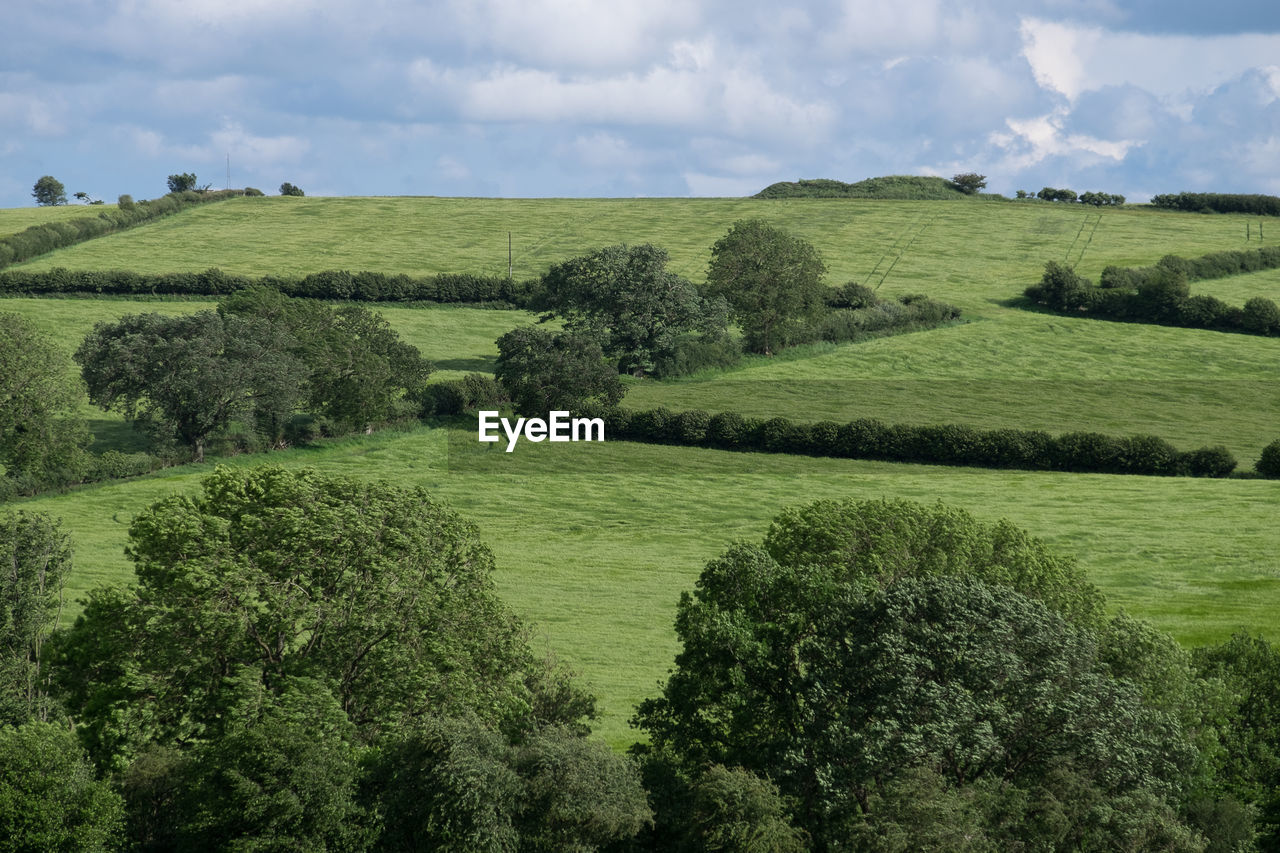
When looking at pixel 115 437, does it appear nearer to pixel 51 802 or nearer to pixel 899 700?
pixel 51 802

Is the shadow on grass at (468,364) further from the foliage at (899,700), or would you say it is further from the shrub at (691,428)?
the foliage at (899,700)

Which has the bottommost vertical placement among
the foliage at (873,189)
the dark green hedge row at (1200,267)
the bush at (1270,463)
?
the bush at (1270,463)

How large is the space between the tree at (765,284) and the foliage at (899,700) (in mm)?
71801

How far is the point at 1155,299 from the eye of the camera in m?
120

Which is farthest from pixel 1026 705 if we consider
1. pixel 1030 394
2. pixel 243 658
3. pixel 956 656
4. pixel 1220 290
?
pixel 1220 290

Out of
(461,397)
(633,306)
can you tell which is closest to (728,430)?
(461,397)

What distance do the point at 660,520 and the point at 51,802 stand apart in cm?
4100

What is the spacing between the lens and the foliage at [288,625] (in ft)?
114

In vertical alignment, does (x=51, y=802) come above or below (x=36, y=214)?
below

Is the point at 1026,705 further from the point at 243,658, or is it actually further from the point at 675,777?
the point at 243,658

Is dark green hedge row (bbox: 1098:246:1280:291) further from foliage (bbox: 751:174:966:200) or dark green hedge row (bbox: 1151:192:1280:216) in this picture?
foliage (bbox: 751:174:966:200)

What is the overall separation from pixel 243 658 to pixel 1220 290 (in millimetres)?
118282

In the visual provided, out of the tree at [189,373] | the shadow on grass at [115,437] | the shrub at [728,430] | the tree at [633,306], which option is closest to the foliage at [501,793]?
the shrub at [728,430]

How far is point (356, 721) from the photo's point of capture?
35.6 meters
